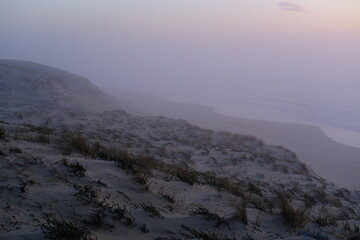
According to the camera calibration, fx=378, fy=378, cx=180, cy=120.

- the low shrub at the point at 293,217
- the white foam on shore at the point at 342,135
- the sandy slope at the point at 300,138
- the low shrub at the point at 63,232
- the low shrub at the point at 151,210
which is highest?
Answer: the low shrub at the point at 63,232

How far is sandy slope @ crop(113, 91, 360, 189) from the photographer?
16.1 meters

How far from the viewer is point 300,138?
22297 millimetres

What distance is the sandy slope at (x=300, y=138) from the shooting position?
52.7 feet

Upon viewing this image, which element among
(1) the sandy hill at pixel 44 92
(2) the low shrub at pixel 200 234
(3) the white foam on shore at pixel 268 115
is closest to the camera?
(2) the low shrub at pixel 200 234

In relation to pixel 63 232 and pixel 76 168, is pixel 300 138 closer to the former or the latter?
pixel 76 168

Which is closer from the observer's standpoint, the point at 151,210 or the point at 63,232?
the point at 63,232

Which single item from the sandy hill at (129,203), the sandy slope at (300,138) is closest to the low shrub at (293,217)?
the sandy hill at (129,203)

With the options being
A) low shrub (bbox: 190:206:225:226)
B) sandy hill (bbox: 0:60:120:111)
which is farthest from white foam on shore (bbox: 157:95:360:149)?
low shrub (bbox: 190:206:225:226)

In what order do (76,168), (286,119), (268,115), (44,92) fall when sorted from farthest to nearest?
1. (268,115)
2. (286,119)
3. (44,92)
4. (76,168)

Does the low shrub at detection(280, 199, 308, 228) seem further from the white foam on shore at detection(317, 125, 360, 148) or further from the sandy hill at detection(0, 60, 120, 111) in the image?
the sandy hill at detection(0, 60, 120, 111)

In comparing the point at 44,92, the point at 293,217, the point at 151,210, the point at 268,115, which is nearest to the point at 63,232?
the point at 151,210

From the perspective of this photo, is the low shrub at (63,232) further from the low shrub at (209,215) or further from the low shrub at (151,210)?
the low shrub at (209,215)

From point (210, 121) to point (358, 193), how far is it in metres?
15.8

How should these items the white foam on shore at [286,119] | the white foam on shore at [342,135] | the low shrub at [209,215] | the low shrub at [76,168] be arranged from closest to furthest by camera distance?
1. the low shrub at [209,215]
2. the low shrub at [76,168]
3. the white foam on shore at [342,135]
4. the white foam on shore at [286,119]
